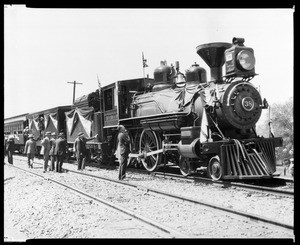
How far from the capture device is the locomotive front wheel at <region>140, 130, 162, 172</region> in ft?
34.9

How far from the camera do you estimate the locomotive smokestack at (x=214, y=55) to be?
9.18 meters

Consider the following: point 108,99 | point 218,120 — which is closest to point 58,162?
point 108,99

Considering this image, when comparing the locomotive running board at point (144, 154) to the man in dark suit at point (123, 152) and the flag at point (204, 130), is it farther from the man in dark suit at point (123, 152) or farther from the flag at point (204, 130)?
the flag at point (204, 130)

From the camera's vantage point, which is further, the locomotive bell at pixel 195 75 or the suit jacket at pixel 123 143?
the locomotive bell at pixel 195 75

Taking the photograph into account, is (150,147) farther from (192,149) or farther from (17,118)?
(17,118)

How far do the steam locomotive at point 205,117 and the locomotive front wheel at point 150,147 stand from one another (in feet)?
0.10

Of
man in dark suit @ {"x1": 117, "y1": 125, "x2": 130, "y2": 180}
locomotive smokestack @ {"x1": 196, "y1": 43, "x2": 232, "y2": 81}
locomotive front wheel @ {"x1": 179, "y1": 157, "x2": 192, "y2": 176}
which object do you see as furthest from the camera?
man in dark suit @ {"x1": 117, "y1": 125, "x2": 130, "y2": 180}

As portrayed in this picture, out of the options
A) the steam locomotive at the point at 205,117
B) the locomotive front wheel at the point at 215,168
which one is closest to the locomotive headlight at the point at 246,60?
the steam locomotive at the point at 205,117

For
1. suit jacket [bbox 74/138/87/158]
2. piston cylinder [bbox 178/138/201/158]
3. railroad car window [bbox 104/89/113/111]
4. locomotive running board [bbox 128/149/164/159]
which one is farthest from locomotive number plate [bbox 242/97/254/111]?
suit jacket [bbox 74/138/87/158]

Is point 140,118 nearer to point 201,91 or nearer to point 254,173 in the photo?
point 201,91

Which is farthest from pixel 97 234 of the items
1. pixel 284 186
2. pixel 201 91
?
pixel 201 91

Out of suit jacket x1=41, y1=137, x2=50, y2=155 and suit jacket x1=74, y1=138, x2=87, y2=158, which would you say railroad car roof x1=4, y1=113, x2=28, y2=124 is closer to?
suit jacket x1=41, y1=137, x2=50, y2=155

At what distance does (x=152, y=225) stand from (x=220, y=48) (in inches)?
222

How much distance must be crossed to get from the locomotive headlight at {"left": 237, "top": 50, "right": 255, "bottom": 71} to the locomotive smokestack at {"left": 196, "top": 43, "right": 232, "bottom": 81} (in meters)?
0.81
